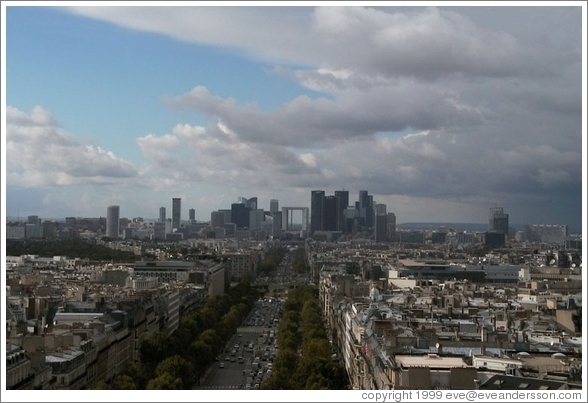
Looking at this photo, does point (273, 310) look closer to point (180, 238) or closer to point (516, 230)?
point (516, 230)

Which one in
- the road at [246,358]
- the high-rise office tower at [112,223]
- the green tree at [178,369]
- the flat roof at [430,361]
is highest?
the high-rise office tower at [112,223]

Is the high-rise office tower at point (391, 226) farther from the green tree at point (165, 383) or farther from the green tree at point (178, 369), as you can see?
the green tree at point (165, 383)

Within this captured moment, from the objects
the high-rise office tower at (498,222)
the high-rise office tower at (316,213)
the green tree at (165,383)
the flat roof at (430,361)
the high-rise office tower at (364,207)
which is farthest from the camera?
the high-rise office tower at (316,213)

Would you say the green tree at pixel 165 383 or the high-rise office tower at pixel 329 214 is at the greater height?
the high-rise office tower at pixel 329 214

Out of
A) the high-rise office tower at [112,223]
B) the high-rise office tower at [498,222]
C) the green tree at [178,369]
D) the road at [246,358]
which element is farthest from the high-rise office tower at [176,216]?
the green tree at [178,369]

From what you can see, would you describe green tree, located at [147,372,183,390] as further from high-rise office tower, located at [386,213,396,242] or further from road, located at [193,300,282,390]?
high-rise office tower, located at [386,213,396,242]

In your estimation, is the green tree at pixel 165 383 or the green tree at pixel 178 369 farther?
the green tree at pixel 178 369

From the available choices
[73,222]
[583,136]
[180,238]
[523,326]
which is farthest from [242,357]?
[180,238]
